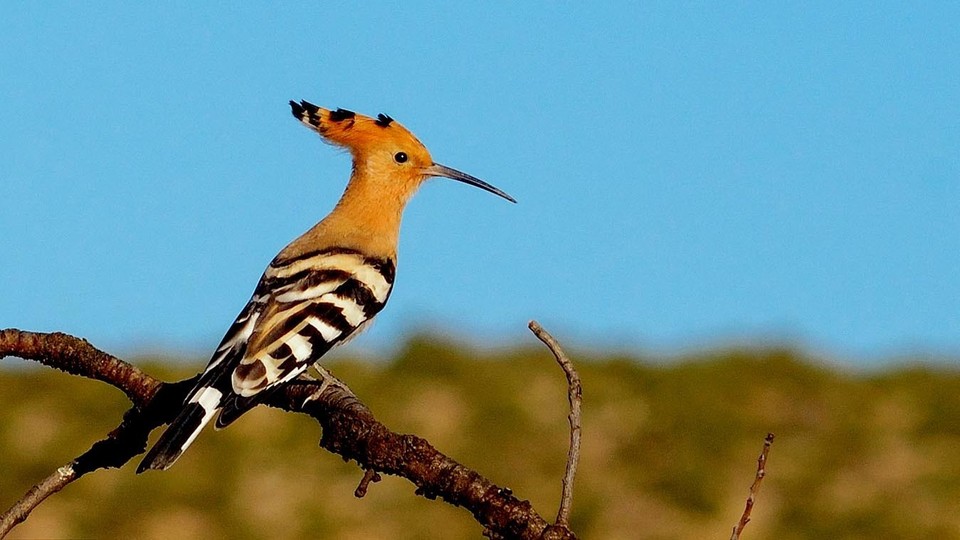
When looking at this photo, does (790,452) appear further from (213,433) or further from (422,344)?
(213,433)

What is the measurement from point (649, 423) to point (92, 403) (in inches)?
78.3

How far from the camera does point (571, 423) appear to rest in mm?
1964

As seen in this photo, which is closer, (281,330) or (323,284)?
(281,330)

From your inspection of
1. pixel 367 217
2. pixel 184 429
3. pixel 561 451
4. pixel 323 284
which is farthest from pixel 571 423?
pixel 561 451

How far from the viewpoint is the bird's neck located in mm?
3559

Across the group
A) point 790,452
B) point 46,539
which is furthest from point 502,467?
point 46,539

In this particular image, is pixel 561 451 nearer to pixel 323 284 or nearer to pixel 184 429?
pixel 323 284

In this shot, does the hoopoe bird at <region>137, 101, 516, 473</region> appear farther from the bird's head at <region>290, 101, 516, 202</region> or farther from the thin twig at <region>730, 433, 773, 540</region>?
the thin twig at <region>730, 433, 773, 540</region>

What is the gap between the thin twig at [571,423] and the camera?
1.93 metres

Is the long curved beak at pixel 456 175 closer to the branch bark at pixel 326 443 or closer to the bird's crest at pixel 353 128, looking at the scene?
the bird's crest at pixel 353 128

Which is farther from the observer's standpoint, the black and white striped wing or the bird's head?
the bird's head

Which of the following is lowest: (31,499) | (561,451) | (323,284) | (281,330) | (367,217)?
A: (31,499)

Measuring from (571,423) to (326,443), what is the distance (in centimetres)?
53

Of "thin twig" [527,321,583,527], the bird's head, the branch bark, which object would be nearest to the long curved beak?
the bird's head
